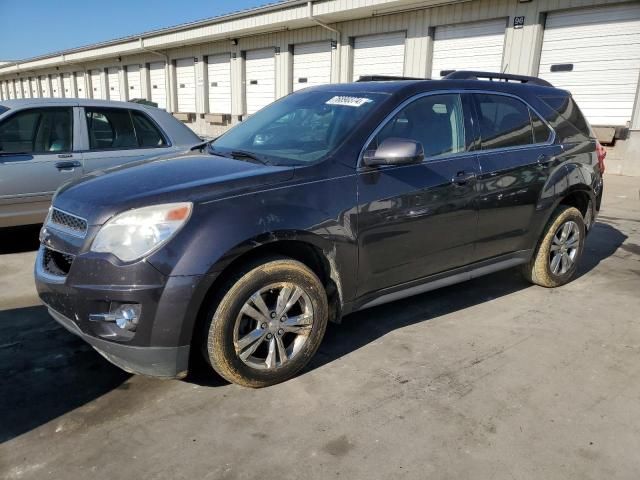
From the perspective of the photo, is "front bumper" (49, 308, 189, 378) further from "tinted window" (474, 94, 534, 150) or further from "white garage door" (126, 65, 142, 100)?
"white garage door" (126, 65, 142, 100)

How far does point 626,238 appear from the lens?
673 cm

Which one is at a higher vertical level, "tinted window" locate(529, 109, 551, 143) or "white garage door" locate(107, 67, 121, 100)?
"white garage door" locate(107, 67, 121, 100)

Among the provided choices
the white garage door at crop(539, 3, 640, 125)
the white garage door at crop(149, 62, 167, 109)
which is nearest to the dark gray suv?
the white garage door at crop(539, 3, 640, 125)

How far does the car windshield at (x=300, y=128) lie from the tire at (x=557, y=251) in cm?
214

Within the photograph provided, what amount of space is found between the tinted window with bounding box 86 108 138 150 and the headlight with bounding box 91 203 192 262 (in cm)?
372

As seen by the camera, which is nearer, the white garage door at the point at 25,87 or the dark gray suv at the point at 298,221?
the dark gray suv at the point at 298,221

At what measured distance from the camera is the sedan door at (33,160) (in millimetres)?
5391

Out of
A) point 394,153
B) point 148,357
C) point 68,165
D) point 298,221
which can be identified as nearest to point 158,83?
point 68,165

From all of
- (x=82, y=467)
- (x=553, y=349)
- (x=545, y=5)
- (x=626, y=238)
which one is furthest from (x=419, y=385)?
(x=545, y=5)

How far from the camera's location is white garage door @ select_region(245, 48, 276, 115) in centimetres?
1944

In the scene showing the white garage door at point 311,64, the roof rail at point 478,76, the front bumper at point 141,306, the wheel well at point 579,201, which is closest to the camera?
the front bumper at point 141,306

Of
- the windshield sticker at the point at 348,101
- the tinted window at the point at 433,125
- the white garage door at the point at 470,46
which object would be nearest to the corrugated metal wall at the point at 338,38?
the white garage door at the point at 470,46

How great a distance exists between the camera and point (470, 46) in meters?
13.3

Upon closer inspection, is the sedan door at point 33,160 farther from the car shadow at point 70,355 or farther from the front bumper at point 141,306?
the front bumper at point 141,306
